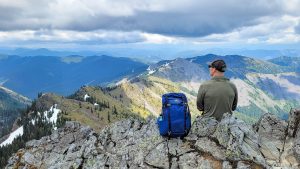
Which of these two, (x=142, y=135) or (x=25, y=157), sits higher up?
(x=142, y=135)

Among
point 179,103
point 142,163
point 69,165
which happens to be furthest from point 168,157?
point 69,165

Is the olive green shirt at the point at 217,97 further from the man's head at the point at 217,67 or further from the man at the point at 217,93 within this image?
the man's head at the point at 217,67

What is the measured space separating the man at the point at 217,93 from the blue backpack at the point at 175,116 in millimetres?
1373

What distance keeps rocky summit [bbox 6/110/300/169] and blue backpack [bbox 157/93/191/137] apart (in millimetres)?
830

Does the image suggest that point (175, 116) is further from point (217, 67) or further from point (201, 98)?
point (217, 67)

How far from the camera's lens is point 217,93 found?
72.6 ft

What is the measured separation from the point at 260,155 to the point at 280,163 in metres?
1.37

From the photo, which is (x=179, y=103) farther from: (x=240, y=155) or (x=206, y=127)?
(x=240, y=155)

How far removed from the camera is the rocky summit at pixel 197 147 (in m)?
20.3

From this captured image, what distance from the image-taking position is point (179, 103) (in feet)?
70.8

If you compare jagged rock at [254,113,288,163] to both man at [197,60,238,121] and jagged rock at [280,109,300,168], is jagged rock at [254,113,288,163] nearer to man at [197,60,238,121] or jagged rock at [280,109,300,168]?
jagged rock at [280,109,300,168]

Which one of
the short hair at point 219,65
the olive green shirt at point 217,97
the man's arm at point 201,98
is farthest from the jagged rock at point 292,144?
the short hair at point 219,65

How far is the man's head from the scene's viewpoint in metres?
21.7

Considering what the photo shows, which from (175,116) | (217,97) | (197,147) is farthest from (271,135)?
(175,116)
